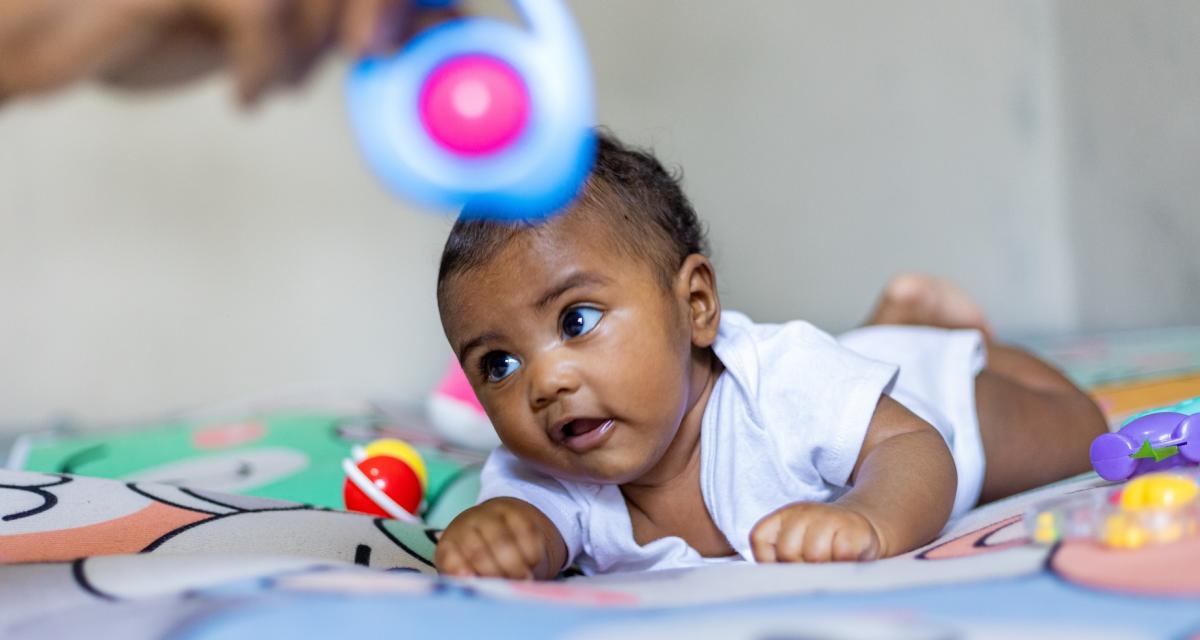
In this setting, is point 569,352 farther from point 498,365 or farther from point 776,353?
point 776,353

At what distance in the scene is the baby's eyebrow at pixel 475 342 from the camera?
834 millimetres

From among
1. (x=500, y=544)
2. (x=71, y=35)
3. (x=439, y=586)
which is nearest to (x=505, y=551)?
(x=500, y=544)

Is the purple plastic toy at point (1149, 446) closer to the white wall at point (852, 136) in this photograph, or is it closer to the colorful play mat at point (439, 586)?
the colorful play mat at point (439, 586)

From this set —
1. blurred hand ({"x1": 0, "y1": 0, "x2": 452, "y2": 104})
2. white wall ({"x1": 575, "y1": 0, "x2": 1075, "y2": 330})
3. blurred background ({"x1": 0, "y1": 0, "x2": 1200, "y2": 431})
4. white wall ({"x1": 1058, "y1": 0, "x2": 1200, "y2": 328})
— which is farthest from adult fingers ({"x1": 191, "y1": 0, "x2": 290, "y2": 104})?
white wall ({"x1": 1058, "y1": 0, "x2": 1200, "y2": 328})

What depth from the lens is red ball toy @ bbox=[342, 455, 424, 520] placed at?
1.07m

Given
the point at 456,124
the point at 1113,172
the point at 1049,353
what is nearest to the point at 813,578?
the point at 456,124

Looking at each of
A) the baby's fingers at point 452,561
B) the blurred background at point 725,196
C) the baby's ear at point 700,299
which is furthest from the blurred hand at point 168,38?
the blurred background at point 725,196

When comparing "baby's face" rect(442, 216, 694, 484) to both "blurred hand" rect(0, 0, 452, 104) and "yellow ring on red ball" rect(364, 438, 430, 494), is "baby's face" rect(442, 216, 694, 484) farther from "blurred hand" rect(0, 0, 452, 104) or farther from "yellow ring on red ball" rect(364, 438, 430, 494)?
"blurred hand" rect(0, 0, 452, 104)

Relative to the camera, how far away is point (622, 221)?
34.7 inches

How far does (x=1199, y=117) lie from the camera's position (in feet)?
7.21

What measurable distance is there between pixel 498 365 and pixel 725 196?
1596mm

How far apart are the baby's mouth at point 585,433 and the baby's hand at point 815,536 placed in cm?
16

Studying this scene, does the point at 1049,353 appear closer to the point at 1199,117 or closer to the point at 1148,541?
the point at 1199,117

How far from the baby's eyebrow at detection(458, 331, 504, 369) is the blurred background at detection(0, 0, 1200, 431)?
98 centimetres
